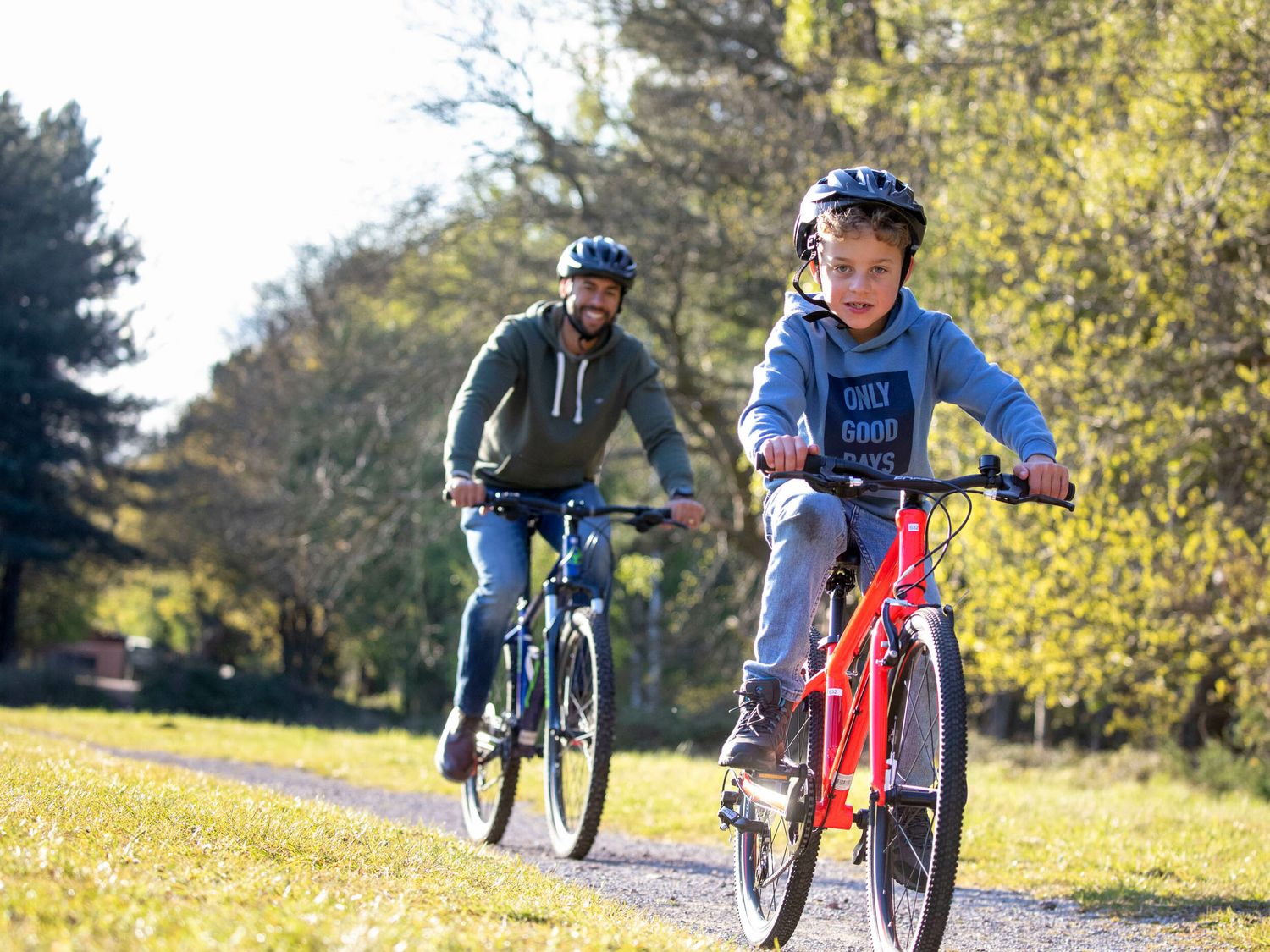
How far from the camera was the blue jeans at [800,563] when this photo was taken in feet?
13.1

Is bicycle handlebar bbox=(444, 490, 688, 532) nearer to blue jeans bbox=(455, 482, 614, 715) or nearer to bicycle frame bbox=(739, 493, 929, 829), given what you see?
blue jeans bbox=(455, 482, 614, 715)

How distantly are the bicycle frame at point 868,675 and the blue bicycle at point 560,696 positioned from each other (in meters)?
1.44

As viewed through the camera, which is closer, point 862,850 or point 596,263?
point 862,850

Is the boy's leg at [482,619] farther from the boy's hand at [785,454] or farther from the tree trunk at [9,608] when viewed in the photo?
the tree trunk at [9,608]

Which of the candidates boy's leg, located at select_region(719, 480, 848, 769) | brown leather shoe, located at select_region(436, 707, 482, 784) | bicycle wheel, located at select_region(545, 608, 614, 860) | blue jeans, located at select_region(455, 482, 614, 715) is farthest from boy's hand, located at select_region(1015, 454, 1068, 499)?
brown leather shoe, located at select_region(436, 707, 482, 784)

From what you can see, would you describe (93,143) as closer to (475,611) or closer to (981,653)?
(981,653)

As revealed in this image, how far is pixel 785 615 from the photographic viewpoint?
407cm

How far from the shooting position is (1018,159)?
13609 millimetres

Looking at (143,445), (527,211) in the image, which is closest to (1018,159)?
(527,211)

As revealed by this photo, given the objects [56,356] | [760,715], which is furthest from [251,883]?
[56,356]

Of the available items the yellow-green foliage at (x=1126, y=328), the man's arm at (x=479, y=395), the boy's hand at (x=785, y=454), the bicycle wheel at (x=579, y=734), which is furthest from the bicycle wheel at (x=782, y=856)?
the yellow-green foliage at (x=1126, y=328)

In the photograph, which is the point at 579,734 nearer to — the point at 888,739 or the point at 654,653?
the point at 888,739

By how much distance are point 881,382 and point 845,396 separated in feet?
0.38

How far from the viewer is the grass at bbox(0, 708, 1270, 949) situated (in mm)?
5266
